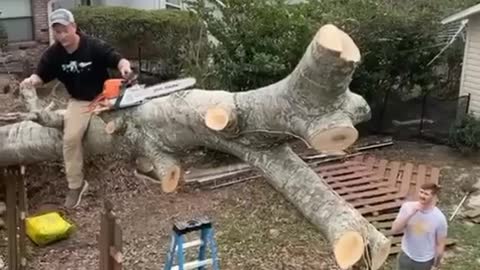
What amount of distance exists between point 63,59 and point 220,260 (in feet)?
12.0

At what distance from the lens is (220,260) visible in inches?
317

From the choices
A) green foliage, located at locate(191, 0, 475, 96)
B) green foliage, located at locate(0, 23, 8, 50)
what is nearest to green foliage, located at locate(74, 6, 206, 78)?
green foliage, located at locate(0, 23, 8, 50)

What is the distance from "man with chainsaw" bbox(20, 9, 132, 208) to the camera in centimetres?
506

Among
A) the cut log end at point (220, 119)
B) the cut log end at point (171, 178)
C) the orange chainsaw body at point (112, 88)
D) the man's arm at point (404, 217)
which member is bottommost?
the man's arm at point (404, 217)

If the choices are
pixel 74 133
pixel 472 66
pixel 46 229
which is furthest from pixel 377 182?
pixel 74 133

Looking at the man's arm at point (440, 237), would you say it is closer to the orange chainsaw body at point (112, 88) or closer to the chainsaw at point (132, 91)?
the chainsaw at point (132, 91)

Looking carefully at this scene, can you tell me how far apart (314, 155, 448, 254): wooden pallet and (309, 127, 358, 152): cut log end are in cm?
527

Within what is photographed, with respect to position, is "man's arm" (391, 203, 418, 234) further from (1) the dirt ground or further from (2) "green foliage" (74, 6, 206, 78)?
(2) "green foliage" (74, 6, 206, 78)

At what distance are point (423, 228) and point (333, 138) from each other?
97.2 inches

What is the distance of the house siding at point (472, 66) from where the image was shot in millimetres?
13109

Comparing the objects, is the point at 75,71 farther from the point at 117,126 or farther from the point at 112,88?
the point at 117,126

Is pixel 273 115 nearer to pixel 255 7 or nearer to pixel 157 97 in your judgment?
pixel 157 97

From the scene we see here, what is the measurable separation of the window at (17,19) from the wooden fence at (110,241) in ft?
43.7

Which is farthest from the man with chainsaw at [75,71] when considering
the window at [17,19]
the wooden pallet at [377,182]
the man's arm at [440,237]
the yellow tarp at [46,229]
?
the window at [17,19]
